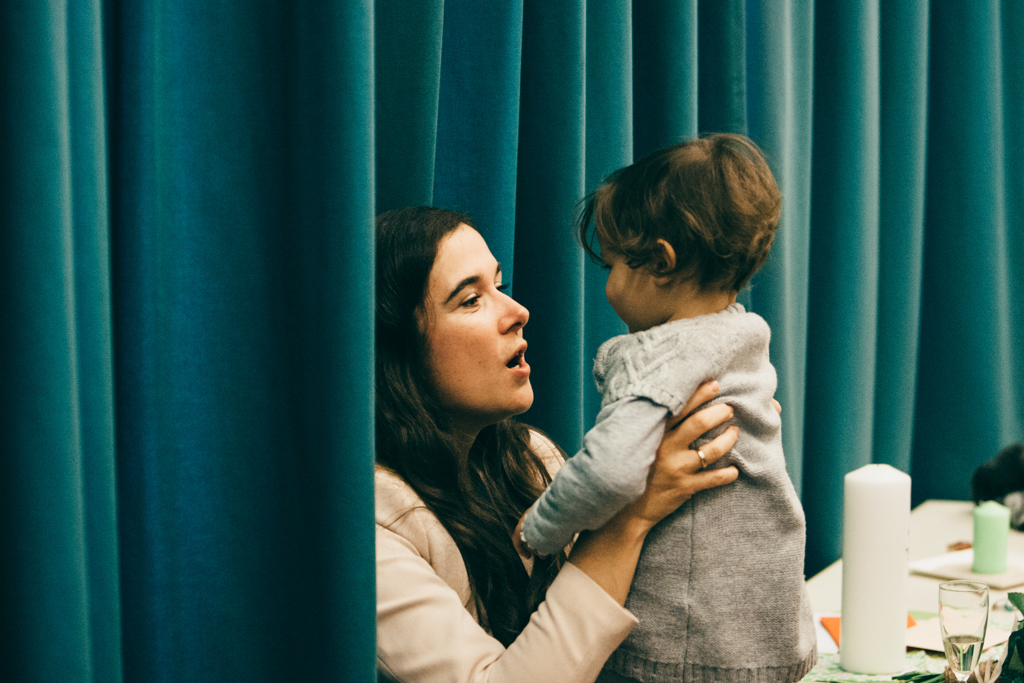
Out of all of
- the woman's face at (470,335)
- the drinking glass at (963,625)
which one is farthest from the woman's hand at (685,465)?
the drinking glass at (963,625)

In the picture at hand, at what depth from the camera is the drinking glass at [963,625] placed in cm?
105

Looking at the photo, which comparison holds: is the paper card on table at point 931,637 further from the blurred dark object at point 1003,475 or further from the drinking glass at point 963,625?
the blurred dark object at point 1003,475

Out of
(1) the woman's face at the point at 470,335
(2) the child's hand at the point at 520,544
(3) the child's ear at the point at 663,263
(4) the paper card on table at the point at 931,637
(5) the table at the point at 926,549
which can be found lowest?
(5) the table at the point at 926,549

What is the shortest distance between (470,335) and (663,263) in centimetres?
27

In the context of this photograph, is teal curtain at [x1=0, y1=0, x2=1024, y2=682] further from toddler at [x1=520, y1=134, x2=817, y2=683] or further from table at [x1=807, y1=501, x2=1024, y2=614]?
table at [x1=807, y1=501, x2=1024, y2=614]

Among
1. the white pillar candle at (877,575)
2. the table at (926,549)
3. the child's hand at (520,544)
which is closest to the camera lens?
the child's hand at (520,544)

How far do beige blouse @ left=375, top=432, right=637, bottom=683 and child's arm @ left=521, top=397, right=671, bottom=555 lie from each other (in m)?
0.08

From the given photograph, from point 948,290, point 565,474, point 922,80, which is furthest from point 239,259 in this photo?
point 948,290

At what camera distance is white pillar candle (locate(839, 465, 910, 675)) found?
121 centimetres

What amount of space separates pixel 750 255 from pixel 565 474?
0.99 feet

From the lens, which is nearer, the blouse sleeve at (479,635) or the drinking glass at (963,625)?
the blouse sleeve at (479,635)

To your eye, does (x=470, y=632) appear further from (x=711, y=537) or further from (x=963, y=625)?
(x=963, y=625)

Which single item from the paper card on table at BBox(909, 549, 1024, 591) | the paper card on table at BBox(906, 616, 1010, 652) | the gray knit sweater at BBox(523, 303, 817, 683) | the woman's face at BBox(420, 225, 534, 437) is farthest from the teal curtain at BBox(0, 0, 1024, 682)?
the paper card on table at BBox(909, 549, 1024, 591)

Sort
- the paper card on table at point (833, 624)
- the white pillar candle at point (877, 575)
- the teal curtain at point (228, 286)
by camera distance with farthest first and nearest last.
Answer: the paper card on table at point (833, 624) → the white pillar candle at point (877, 575) → the teal curtain at point (228, 286)
